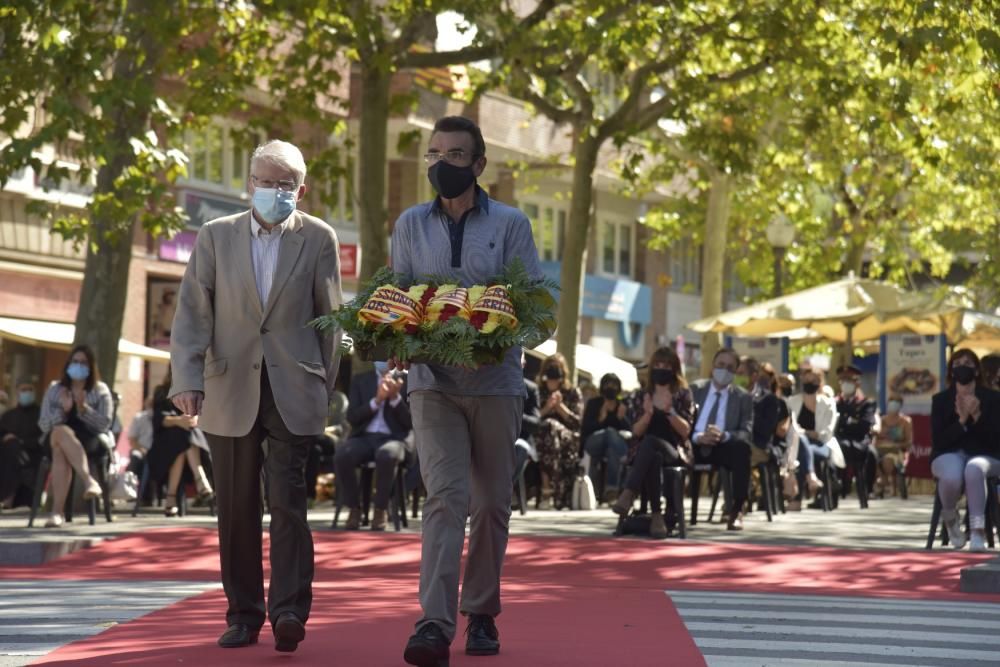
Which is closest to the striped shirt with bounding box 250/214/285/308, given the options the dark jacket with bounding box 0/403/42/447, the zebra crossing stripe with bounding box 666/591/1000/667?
the zebra crossing stripe with bounding box 666/591/1000/667

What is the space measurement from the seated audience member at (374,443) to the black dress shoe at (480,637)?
10.1 m

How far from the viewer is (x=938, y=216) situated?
44000mm

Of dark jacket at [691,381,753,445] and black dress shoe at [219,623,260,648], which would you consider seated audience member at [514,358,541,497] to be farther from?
black dress shoe at [219,623,260,648]

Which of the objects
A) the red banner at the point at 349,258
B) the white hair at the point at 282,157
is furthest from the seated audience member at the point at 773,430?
the red banner at the point at 349,258

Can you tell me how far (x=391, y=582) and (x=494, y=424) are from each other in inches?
228

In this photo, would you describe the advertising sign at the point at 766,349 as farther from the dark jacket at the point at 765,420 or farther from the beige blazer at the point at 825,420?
the dark jacket at the point at 765,420

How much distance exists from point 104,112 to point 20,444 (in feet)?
13.1

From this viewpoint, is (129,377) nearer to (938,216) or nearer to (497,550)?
(938,216)

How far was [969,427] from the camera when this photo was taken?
55.9ft

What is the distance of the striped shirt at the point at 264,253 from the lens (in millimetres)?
8406

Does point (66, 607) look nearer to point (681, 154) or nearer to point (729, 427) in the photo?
point (729, 427)

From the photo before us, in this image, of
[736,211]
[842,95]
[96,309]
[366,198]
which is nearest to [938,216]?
[736,211]

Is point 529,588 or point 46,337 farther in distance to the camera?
point 46,337

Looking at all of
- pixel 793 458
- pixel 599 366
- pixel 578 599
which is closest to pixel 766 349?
pixel 793 458
